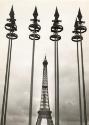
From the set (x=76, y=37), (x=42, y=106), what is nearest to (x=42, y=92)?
(x=42, y=106)

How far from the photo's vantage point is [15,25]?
5259cm

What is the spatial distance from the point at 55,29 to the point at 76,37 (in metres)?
4.47

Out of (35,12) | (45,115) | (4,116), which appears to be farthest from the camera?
(45,115)

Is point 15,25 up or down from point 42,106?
up

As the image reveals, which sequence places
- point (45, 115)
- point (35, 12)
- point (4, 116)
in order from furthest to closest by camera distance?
point (45, 115)
point (35, 12)
point (4, 116)

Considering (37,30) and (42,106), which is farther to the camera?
(42,106)

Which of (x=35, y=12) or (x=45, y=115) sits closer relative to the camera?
(x=35, y=12)

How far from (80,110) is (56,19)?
17.2m

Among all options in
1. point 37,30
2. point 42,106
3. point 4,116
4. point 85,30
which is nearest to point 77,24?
point 85,30

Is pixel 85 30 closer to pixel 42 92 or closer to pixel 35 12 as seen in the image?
pixel 35 12

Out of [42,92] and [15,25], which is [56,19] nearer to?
[15,25]

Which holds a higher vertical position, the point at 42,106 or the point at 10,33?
the point at 10,33

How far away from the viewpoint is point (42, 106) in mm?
109500

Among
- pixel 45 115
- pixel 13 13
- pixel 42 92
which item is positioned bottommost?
pixel 45 115
